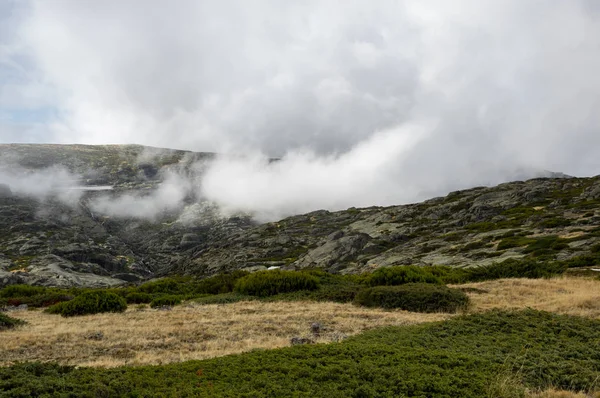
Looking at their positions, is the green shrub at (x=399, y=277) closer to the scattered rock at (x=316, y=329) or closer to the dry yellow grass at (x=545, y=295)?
the dry yellow grass at (x=545, y=295)

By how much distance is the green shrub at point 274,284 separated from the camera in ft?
103

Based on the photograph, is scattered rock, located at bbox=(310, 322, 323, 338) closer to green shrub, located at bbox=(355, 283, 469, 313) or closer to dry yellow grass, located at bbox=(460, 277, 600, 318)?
green shrub, located at bbox=(355, 283, 469, 313)

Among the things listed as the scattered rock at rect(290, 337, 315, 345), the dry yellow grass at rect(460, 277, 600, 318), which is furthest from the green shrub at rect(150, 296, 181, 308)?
the dry yellow grass at rect(460, 277, 600, 318)

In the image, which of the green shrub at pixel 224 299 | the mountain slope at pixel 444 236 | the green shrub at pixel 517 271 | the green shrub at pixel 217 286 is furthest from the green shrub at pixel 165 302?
the mountain slope at pixel 444 236

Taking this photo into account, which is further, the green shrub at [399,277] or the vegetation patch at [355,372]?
the green shrub at [399,277]

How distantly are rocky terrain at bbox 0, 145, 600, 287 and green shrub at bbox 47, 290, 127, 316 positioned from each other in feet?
131

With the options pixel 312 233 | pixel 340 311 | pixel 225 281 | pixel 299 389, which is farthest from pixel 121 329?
pixel 312 233

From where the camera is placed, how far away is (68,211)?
19688 centimetres

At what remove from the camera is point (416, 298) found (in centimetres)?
2333

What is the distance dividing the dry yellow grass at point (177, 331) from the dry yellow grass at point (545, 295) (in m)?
5.40

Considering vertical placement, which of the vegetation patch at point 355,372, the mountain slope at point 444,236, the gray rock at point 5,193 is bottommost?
the vegetation patch at point 355,372

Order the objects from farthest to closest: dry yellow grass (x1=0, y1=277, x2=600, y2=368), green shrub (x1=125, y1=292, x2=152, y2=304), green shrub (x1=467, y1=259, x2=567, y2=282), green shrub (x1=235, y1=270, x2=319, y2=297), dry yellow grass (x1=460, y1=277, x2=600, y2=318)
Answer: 1. green shrub (x1=125, y1=292, x2=152, y2=304)
2. green shrub (x1=467, y1=259, x2=567, y2=282)
3. green shrub (x1=235, y1=270, x2=319, y2=297)
4. dry yellow grass (x1=460, y1=277, x2=600, y2=318)
5. dry yellow grass (x1=0, y1=277, x2=600, y2=368)

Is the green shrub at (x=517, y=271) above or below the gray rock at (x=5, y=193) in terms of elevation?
below

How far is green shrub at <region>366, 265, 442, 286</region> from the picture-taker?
106ft
